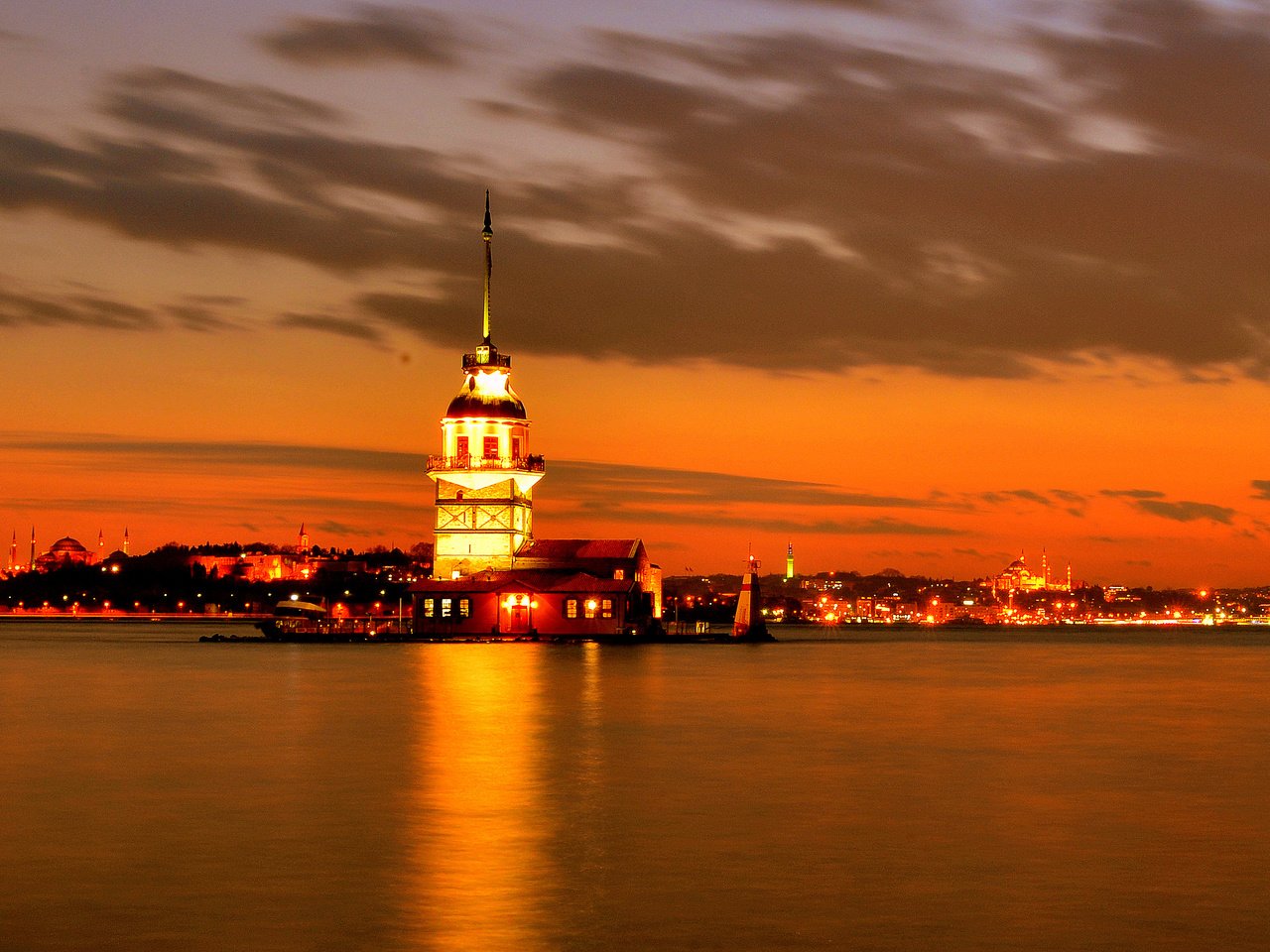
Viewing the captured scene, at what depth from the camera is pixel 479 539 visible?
109000 mm

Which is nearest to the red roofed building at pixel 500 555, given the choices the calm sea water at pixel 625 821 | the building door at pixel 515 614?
the building door at pixel 515 614

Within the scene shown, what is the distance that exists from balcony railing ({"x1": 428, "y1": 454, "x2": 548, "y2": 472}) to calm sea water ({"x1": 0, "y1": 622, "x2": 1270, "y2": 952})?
4634cm

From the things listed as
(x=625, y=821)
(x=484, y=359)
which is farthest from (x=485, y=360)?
(x=625, y=821)

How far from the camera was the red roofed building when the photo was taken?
107562mm

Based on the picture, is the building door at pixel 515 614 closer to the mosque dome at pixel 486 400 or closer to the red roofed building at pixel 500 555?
the red roofed building at pixel 500 555

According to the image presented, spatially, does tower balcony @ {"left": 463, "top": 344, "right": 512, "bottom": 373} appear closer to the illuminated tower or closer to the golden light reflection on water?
the illuminated tower

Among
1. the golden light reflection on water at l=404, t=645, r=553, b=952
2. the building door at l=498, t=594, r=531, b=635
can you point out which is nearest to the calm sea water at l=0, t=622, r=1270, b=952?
the golden light reflection on water at l=404, t=645, r=553, b=952

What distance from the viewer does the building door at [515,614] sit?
10719 centimetres

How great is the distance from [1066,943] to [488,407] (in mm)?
92604

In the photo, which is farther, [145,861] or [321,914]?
[145,861]

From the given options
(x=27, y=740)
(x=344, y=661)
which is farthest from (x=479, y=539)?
(x=27, y=740)

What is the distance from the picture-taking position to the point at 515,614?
10756cm

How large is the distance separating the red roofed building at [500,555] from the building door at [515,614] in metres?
0.06

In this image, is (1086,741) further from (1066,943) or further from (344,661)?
(344,661)
